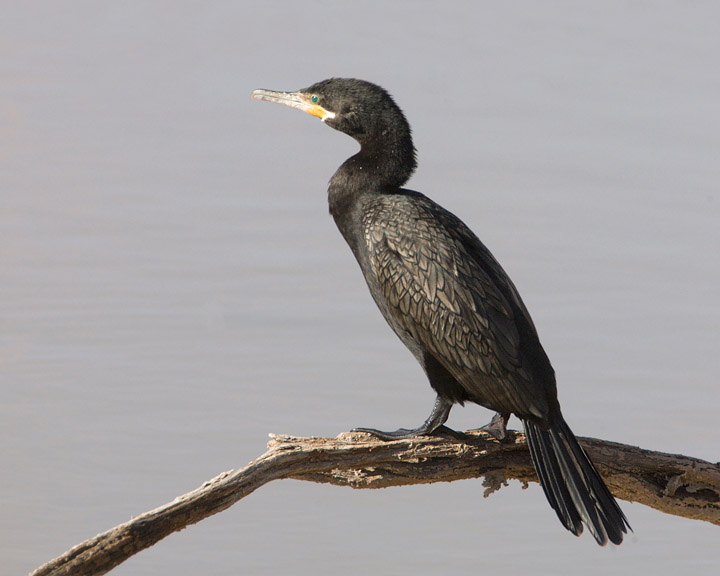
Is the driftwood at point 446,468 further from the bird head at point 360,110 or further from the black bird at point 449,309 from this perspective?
the bird head at point 360,110

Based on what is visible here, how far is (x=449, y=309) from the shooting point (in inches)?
171

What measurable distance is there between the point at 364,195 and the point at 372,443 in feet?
3.61

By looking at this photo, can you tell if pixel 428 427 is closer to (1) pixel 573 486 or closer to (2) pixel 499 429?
(2) pixel 499 429

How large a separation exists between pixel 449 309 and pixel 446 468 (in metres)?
0.63

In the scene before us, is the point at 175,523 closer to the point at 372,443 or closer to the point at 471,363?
the point at 372,443

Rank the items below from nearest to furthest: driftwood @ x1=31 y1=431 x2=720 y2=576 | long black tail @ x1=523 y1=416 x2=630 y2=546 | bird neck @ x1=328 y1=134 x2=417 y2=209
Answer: driftwood @ x1=31 y1=431 x2=720 y2=576, long black tail @ x1=523 y1=416 x2=630 y2=546, bird neck @ x1=328 y1=134 x2=417 y2=209

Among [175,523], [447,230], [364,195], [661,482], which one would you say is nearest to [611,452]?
[661,482]

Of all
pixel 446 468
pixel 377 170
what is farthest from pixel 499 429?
pixel 377 170

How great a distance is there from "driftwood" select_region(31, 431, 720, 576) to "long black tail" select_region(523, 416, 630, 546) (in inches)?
10.5

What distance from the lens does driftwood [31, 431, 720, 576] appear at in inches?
155

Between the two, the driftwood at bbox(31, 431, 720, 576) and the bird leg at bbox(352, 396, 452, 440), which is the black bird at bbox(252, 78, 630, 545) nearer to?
the bird leg at bbox(352, 396, 452, 440)

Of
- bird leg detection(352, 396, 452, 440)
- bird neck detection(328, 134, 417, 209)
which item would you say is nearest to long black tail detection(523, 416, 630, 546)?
bird leg detection(352, 396, 452, 440)

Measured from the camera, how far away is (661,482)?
4570 millimetres

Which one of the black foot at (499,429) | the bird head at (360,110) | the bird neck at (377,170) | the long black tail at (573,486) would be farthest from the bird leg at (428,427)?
the bird head at (360,110)
